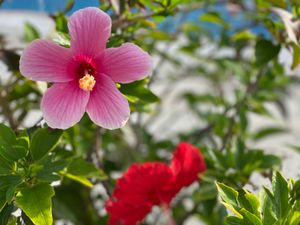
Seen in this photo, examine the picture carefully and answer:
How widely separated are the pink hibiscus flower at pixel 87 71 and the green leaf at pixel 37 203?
0.30 ft

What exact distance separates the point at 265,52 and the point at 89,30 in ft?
1.42

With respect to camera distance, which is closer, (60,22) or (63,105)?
(63,105)

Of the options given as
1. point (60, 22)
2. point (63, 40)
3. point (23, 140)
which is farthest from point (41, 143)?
point (60, 22)

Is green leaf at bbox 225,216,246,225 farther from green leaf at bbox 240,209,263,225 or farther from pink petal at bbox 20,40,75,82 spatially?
pink petal at bbox 20,40,75,82

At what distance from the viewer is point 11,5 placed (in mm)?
1241

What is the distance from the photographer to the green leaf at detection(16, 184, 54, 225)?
0.73 meters

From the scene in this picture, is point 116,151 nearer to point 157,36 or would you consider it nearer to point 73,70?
point 157,36

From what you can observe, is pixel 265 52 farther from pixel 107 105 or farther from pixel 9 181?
pixel 9 181

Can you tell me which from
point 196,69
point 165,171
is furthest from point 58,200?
point 196,69

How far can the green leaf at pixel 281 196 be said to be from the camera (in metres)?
0.73

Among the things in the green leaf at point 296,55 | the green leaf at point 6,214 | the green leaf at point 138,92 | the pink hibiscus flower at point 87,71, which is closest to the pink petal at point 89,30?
the pink hibiscus flower at point 87,71

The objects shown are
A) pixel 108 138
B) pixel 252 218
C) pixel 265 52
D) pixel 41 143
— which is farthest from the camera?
pixel 108 138

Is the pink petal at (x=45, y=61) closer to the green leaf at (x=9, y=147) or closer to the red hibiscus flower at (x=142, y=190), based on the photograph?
the green leaf at (x=9, y=147)

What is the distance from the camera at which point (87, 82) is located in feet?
2.42
